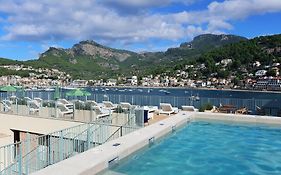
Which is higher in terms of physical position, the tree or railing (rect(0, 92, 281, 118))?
the tree

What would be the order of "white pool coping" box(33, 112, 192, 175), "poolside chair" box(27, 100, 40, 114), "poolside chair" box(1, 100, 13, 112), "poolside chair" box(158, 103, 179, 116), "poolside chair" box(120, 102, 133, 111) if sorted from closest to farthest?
"white pool coping" box(33, 112, 192, 175), "poolside chair" box(120, 102, 133, 111), "poolside chair" box(158, 103, 179, 116), "poolside chair" box(27, 100, 40, 114), "poolside chair" box(1, 100, 13, 112)

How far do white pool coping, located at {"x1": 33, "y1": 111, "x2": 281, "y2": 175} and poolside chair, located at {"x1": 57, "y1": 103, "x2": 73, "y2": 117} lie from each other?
196 inches

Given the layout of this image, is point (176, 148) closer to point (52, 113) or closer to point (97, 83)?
point (52, 113)

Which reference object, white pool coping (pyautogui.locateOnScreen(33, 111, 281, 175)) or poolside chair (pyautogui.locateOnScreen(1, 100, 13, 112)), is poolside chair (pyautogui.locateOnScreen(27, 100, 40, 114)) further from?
white pool coping (pyautogui.locateOnScreen(33, 111, 281, 175))

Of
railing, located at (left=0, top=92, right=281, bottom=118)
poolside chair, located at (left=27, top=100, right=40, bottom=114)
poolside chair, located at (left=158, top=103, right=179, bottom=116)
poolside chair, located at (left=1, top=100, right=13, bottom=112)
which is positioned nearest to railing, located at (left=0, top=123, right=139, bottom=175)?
railing, located at (left=0, top=92, right=281, bottom=118)

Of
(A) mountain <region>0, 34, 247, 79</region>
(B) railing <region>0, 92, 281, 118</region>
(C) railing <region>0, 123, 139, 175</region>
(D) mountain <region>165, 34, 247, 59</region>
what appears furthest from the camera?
(D) mountain <region>165, 34, 247, 59</region>

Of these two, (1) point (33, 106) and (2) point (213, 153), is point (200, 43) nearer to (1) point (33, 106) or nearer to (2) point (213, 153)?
(1) point (33, 106)

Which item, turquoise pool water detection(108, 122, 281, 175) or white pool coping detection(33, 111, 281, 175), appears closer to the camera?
white pool coping detection(33, 111, 281, 175)

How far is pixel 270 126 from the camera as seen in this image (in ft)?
37.2

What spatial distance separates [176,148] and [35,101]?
8.81m

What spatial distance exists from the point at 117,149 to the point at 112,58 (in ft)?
508

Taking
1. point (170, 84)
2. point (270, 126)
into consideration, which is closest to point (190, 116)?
point (270, 126)

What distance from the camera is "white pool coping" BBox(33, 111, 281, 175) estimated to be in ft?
17.4

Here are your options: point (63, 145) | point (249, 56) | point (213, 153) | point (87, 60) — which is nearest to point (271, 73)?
point (249, 56)
